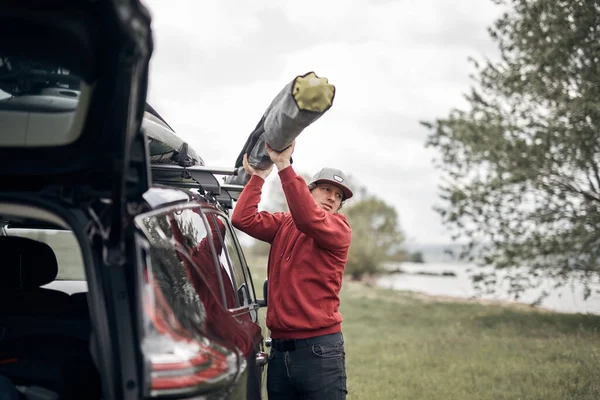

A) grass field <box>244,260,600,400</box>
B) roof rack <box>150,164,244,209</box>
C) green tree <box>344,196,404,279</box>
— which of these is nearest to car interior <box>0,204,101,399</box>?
roof rack <box>150,164,244,209</box>

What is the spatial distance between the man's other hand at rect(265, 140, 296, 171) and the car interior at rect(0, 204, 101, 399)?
1.20 meters

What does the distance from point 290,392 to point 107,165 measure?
2.29 m

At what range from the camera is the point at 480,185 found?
635 inches

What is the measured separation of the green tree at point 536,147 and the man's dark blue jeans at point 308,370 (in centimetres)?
1041

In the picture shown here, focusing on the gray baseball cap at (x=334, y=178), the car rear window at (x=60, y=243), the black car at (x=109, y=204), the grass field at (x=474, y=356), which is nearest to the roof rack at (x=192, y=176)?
the gray baseball cap at (x=334, y=178)

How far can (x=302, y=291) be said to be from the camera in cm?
432

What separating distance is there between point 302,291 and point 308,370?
49cm

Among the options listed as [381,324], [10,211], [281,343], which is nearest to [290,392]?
[281,343]

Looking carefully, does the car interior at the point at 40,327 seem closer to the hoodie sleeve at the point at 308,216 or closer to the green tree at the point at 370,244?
the hoodie sleeve at the point at 308,216

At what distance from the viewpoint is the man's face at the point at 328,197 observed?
15.4 ft

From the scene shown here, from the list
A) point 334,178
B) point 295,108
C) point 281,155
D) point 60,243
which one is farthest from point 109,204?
point 60,243

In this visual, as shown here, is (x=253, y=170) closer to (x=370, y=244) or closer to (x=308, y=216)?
(x=308, y=216)

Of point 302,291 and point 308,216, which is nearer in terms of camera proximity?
point 308,216

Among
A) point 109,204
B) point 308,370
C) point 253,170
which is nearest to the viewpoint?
point 109,204
